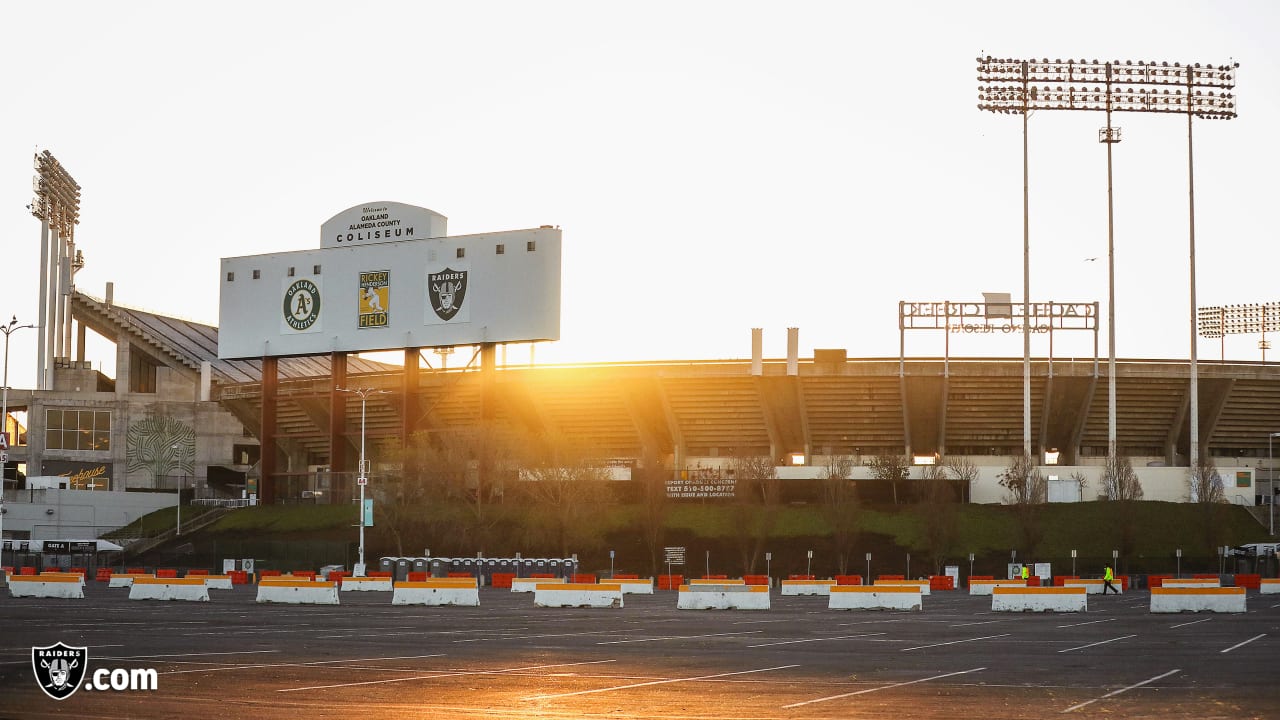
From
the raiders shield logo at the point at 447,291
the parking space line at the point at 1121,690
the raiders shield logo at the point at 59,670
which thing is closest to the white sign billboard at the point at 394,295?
the raiders shield logo at the point at 447,291

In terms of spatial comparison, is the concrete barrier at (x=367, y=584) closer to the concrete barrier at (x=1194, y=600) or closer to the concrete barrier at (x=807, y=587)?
the concrete barrier at (x=807, y=587)

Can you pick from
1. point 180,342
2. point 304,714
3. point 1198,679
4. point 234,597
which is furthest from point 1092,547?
point 180,342

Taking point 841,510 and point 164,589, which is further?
point 841,510

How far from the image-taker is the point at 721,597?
42.4 m

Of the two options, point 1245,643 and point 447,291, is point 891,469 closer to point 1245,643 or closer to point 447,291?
point 447,291

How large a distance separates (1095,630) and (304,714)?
21.2 m

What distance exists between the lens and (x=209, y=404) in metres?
121

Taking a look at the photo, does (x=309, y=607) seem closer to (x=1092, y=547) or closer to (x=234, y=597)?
(x=234, y=597)

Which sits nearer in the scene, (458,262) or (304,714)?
(304,714)

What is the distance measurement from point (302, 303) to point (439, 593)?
47.5 m

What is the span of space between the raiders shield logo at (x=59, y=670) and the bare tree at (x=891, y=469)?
70941 millimetres

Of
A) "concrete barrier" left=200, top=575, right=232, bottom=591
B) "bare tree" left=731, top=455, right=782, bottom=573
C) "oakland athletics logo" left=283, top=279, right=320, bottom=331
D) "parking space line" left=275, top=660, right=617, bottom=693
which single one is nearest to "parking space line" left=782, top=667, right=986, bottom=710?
"parking space line" left=275, top=660, right=617, bottom=693

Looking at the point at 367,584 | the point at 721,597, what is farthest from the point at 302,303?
the point at 721,597

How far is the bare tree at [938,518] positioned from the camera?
77.5m
